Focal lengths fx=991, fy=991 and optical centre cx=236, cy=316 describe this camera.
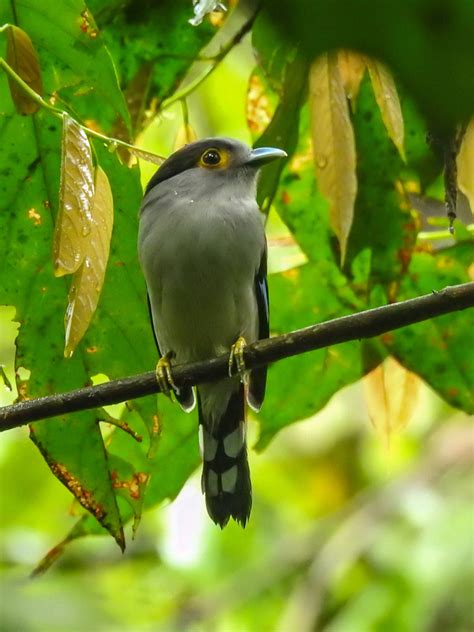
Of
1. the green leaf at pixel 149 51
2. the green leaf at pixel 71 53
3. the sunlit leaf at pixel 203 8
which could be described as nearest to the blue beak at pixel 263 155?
the green leaf at pixel 149 51

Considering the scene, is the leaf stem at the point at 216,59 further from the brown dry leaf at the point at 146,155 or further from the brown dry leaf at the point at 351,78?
the brown dry leaf at the point at 146,155

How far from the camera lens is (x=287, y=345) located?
5.93 feet

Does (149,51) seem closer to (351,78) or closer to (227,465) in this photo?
(351,78)

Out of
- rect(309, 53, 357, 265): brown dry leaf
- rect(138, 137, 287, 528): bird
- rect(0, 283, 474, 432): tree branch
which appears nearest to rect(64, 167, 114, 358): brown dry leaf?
rect(0, 283, 474, 432): tree branch

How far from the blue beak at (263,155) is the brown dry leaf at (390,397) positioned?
65 centimetres

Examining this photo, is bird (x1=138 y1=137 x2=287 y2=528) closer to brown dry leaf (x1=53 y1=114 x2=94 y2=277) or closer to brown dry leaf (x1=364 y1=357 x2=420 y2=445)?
brown dry leaf (x1=364 y1=357 x2=420 y2=445)

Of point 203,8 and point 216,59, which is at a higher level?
point 203,8

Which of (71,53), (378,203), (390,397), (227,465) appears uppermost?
(71,53)

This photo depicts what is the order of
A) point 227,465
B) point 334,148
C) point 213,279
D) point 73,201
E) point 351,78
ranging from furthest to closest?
1. point 227,465
2. point 213,279
3. point 351,78
4. point 334,148
5. point 73,201

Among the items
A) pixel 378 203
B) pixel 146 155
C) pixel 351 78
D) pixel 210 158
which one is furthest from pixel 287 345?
pixel 210 158

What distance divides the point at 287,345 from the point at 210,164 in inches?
69.4

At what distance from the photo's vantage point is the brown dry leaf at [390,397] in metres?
2.71

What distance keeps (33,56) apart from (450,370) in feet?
4.45

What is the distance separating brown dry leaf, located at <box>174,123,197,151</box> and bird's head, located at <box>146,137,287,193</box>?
0.20 meters
